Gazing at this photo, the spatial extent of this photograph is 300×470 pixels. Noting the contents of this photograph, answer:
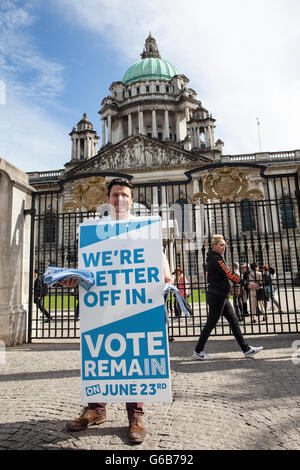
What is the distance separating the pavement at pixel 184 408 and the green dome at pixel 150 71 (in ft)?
203

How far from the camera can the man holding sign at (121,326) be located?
2.42 metres

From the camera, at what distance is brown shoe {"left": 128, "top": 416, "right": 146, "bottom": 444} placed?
2256 millimetres

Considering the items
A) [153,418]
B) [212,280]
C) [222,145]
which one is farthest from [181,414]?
[222,145]

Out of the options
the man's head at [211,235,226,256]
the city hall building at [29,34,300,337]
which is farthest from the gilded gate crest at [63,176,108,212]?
the man's head at [211,235,226,256]

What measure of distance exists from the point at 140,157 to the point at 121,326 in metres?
33.7

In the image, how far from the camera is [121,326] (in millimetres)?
2484

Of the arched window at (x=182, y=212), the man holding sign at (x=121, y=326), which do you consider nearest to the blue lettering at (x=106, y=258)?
the man holding sign at (x=121, y=326)

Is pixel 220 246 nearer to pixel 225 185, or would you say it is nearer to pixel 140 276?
pixel 225 185

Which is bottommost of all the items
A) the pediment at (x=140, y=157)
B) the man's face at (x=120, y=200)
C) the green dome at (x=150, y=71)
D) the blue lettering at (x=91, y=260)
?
the blue lettering at (x=91, y=260)

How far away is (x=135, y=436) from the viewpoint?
89.3 inches

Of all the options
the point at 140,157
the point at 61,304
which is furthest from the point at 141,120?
the point at 61,304

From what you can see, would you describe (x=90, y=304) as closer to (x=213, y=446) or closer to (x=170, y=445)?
(x=170, y=445)

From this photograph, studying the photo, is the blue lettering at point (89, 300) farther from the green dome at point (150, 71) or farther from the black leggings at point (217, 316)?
the green dome at point (150, 71)

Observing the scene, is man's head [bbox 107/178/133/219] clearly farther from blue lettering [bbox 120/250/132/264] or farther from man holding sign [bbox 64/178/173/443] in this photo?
blue lettering [bbox 120/250/132/264]
